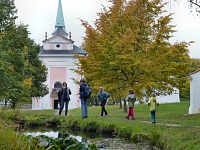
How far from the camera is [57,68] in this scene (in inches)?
2697

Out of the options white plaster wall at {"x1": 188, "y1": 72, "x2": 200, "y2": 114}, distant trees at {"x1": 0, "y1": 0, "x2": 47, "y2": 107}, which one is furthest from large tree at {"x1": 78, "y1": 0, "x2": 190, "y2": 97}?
distant trees at {"x1": 0, "y1": 0, "x2": 47, "y2": 107}

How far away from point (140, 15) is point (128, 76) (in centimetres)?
446

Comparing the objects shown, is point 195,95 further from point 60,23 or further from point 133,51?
point 60,23

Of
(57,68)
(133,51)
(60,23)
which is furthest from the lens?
(60,23)

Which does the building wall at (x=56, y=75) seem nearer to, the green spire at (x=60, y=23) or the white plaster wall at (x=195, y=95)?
the green spire at (x=60, y=23)

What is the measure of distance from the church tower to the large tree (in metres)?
40.4

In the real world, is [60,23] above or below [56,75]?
above

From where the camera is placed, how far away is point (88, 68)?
26.3 metres

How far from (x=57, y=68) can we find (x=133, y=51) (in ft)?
146

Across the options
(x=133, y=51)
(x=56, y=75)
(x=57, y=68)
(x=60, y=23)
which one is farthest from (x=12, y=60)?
(x=60, y=23)

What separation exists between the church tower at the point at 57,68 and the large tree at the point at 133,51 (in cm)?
4038

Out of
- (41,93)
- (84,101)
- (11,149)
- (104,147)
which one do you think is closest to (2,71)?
(84,101)

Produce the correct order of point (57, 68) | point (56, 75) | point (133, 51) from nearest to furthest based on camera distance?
point (133, 51)
point (56, 75)
point (57, 68)

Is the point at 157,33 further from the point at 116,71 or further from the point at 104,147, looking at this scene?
the point at 104,147
